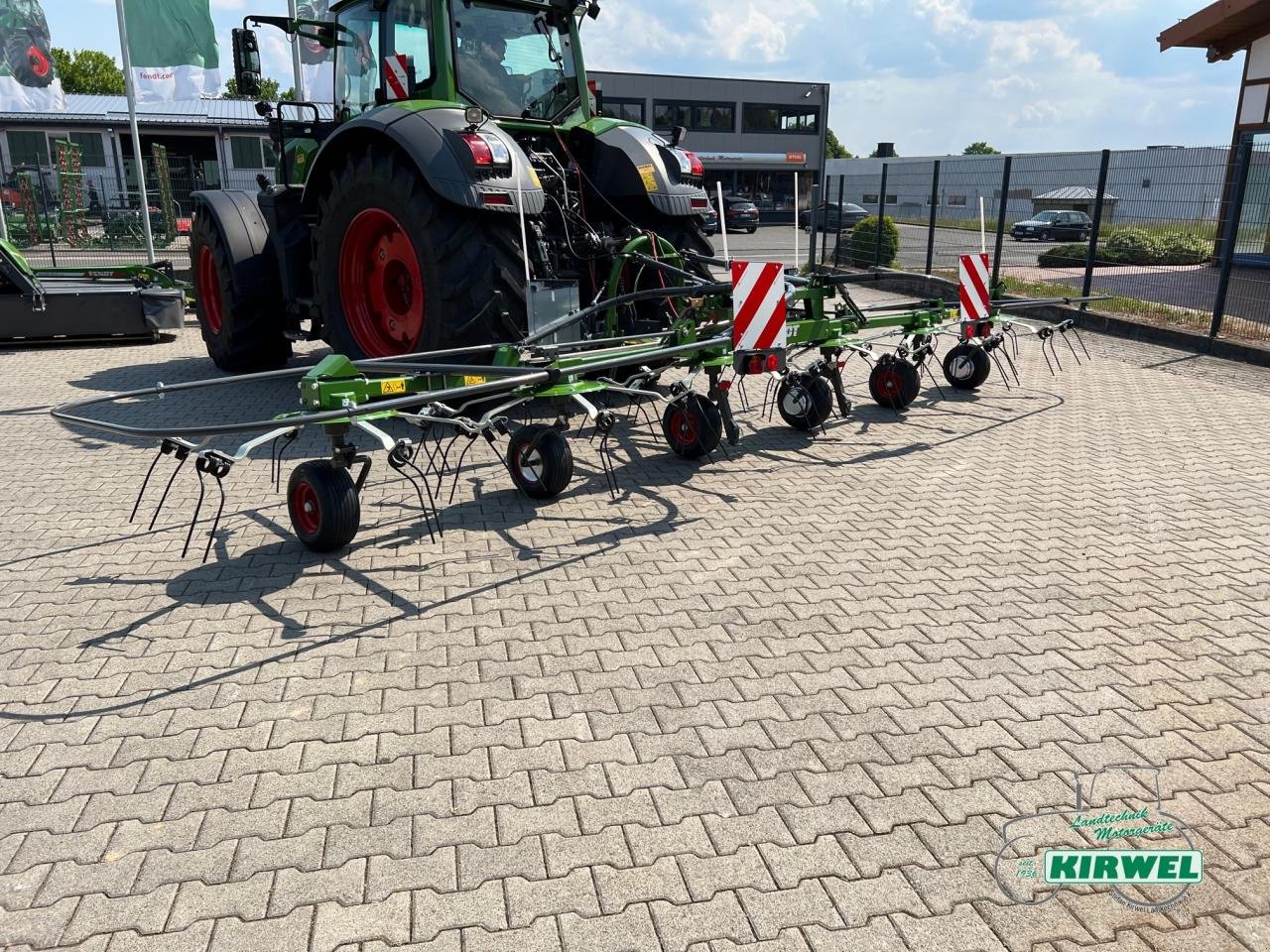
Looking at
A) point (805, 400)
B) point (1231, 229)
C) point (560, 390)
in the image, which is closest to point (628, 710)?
point (560, 390)

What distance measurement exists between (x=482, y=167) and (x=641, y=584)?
2.91m

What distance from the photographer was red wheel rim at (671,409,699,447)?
5.36 m

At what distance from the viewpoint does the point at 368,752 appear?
2719 mm

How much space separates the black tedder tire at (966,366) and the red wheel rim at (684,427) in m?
2.87

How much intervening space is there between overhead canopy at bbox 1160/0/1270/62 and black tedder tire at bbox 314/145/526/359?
526 inches

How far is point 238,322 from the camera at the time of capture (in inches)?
297

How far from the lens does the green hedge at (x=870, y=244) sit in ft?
50.9

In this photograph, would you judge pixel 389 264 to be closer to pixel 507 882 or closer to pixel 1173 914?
pixel 507 882

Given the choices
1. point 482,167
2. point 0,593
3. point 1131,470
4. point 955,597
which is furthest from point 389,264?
point 1131,470

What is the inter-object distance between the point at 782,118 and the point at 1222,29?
118ft

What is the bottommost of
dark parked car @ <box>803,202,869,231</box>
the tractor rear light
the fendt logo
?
the fendt logo

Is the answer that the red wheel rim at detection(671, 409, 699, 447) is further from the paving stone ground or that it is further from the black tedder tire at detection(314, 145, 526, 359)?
the black tedder tire at detection(314, 145, 526, 359)

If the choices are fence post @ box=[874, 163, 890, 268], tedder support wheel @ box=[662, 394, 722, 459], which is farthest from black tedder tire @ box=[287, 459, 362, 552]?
fence post @ box=[874, 163, 890, 268]

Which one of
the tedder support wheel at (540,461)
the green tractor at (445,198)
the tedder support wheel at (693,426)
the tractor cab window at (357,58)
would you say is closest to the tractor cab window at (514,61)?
the green tractor at (445,198)
